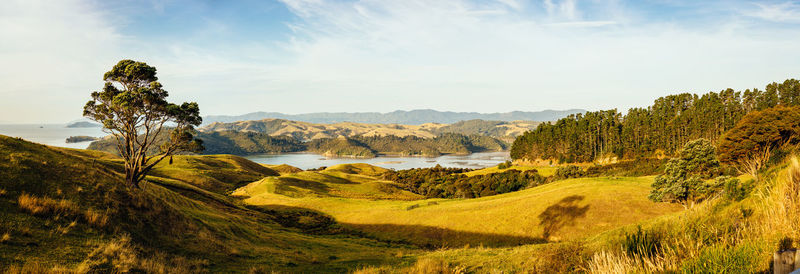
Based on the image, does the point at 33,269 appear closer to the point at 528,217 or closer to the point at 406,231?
the point at 406,231

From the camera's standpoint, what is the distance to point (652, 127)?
453 feet

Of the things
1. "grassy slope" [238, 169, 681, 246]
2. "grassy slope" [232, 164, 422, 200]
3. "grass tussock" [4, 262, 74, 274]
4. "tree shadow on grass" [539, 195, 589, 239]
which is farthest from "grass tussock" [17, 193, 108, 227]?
"grassy slope" [232, 164, 422, 200]

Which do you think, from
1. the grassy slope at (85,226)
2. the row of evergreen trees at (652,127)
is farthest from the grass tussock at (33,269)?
the row of evergreen trees at (652,127)

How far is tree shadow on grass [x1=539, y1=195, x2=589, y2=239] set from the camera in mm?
37750

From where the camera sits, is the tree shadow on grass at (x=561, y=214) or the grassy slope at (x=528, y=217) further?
the tree shadow on grass at (x=561, y=214)

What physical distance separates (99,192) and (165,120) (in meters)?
21.1

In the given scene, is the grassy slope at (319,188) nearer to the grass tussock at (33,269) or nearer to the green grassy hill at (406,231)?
the green grassy hill at (406,231)

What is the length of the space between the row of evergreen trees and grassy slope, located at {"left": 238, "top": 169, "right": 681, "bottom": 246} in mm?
109014

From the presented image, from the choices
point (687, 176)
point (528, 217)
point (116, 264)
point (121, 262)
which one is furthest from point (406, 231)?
point (116, 264)

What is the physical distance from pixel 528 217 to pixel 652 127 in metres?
134

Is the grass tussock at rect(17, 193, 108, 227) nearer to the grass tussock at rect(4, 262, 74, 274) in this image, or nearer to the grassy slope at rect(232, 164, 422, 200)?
the grass tussock at rect(4, 262, 74, 274)

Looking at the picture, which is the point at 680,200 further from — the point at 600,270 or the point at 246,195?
the point at 246,195

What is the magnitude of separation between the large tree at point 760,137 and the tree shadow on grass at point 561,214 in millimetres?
24405

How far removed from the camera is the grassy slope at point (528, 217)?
36.6 m
